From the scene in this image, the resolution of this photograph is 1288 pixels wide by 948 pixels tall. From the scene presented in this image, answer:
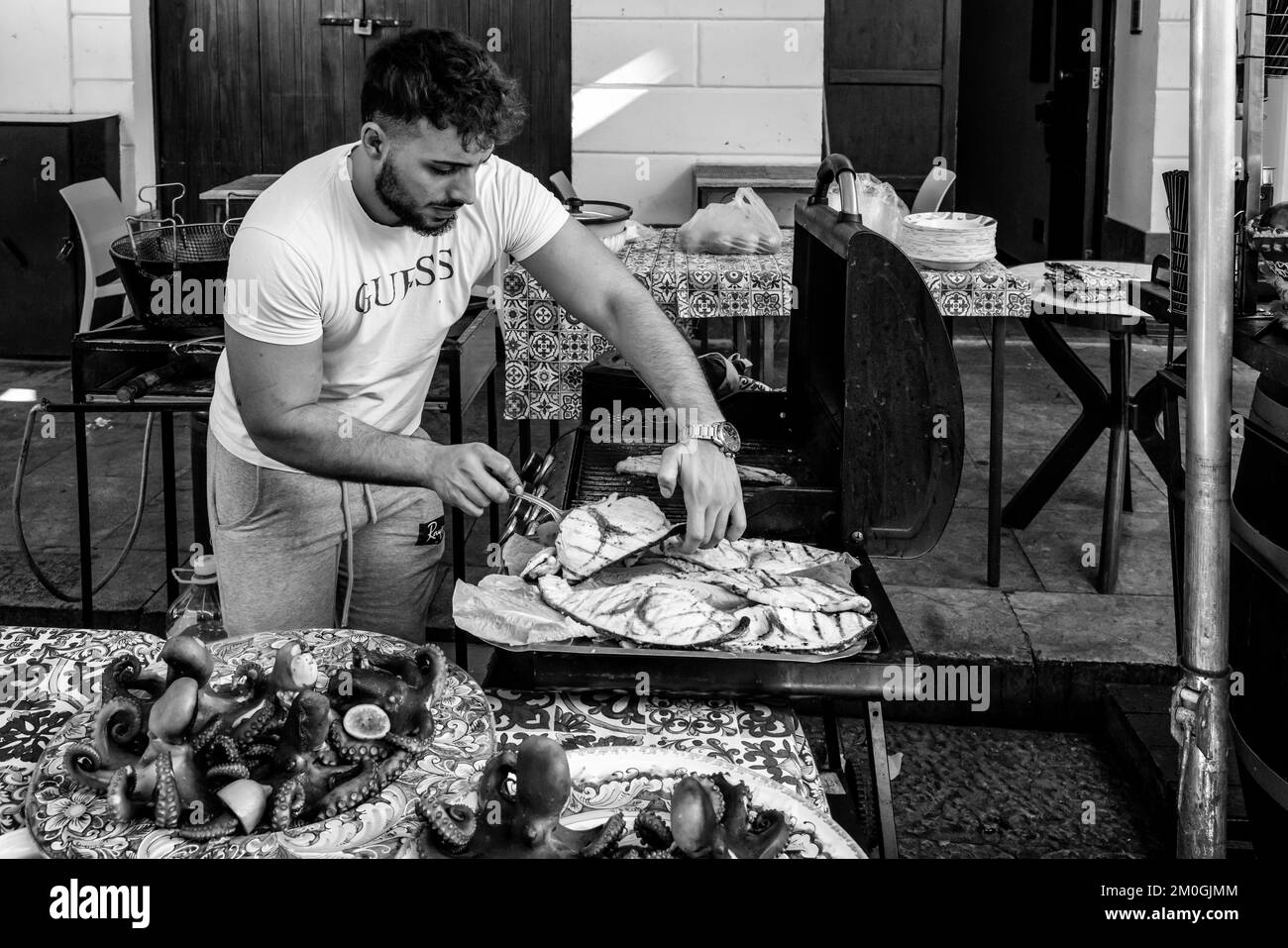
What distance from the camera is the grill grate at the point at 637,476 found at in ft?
9.25

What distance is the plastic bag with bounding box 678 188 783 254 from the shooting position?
516 centimetres

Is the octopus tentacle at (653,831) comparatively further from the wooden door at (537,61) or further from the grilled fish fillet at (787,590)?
the wooden door at (537,61)

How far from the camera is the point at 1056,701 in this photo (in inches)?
167

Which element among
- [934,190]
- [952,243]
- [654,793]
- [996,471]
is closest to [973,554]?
[996,471]

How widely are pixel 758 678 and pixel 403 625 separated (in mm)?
1358

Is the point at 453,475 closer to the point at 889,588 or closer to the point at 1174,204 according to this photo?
the point at 1174,204

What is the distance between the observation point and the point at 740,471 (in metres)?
2.91

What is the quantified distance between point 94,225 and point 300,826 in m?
5.62

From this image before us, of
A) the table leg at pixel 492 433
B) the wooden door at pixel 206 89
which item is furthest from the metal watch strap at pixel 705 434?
the wooden door at pixel 206 89

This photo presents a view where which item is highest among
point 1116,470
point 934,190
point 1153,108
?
point 1153,108

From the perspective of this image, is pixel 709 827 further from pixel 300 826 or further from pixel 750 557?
pixel 750 557

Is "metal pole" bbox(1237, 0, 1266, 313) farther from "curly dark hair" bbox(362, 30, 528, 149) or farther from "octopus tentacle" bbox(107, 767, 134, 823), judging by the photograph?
"octopus tentacle" bbox(107, 767, 134, 823)

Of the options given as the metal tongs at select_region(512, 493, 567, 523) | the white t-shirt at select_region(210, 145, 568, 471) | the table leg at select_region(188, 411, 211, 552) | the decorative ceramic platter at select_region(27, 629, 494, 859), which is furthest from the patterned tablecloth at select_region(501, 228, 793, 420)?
the decorative ceramic platter at select_region(27, 629, 494, 859)
